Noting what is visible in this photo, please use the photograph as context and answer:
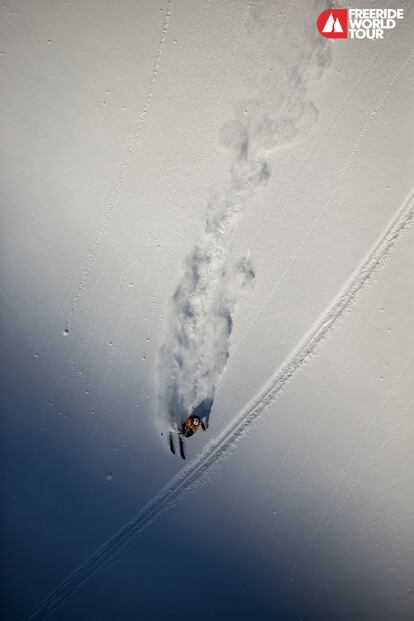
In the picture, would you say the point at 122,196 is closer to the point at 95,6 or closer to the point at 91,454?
the point at 95,6

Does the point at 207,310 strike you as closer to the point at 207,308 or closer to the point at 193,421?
the point at 207,308

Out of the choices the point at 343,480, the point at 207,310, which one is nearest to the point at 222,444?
the point at 343,480

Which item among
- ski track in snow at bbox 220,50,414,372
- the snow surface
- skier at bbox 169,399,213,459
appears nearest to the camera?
the snow surface

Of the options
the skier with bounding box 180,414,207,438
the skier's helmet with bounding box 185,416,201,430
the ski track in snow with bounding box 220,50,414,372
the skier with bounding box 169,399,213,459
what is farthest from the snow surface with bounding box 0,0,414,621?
the skier's helmet with bounding box 185,416,201,430

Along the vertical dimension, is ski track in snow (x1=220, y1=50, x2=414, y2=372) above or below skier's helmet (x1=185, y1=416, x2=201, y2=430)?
above

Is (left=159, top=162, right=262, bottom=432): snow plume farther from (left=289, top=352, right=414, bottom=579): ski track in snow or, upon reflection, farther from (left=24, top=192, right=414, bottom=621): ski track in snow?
(left=289, top=352, right=414, bottom=579): ski track in snow

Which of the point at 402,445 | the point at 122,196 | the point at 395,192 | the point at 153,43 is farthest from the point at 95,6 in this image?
the point at 402,445

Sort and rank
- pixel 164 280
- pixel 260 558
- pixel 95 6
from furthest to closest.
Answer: pixel 260 558, pixel 164 280, pixel 95 6
